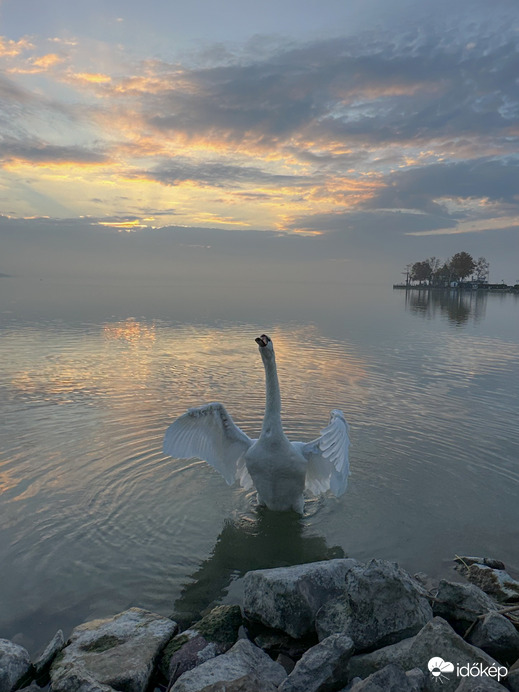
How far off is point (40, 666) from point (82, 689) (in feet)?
2.69

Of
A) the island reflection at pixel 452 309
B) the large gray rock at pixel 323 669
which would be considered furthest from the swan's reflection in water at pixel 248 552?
the island reflection at pixel 452 309

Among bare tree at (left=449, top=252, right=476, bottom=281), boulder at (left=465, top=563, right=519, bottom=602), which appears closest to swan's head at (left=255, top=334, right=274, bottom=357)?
boulder at (left=465, top=563, right=519, bottom=602)

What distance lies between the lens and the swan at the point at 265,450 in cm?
945

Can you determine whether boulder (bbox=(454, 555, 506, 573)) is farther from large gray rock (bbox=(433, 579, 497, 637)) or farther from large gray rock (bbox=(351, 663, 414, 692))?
large gray rock (bbox=(351, 663, 414, 692))

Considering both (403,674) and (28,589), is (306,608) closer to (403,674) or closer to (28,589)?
(403,674)

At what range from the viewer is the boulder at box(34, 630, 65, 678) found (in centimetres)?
600

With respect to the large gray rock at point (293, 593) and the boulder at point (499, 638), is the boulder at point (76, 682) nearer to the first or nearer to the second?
the large gray rock at point (293, 593)

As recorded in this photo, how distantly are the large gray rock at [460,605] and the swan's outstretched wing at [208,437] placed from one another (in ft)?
14.6

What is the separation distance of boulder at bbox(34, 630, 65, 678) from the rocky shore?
0.4 inches

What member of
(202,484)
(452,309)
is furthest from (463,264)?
(202,484)

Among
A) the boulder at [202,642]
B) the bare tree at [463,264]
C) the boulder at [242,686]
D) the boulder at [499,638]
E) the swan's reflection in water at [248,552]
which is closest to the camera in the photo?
the boulder at [242,686]

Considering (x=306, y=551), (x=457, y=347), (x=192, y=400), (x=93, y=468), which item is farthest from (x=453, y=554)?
(x=457, y=347)

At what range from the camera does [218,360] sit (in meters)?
25.0

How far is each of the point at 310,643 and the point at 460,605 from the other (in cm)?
188
